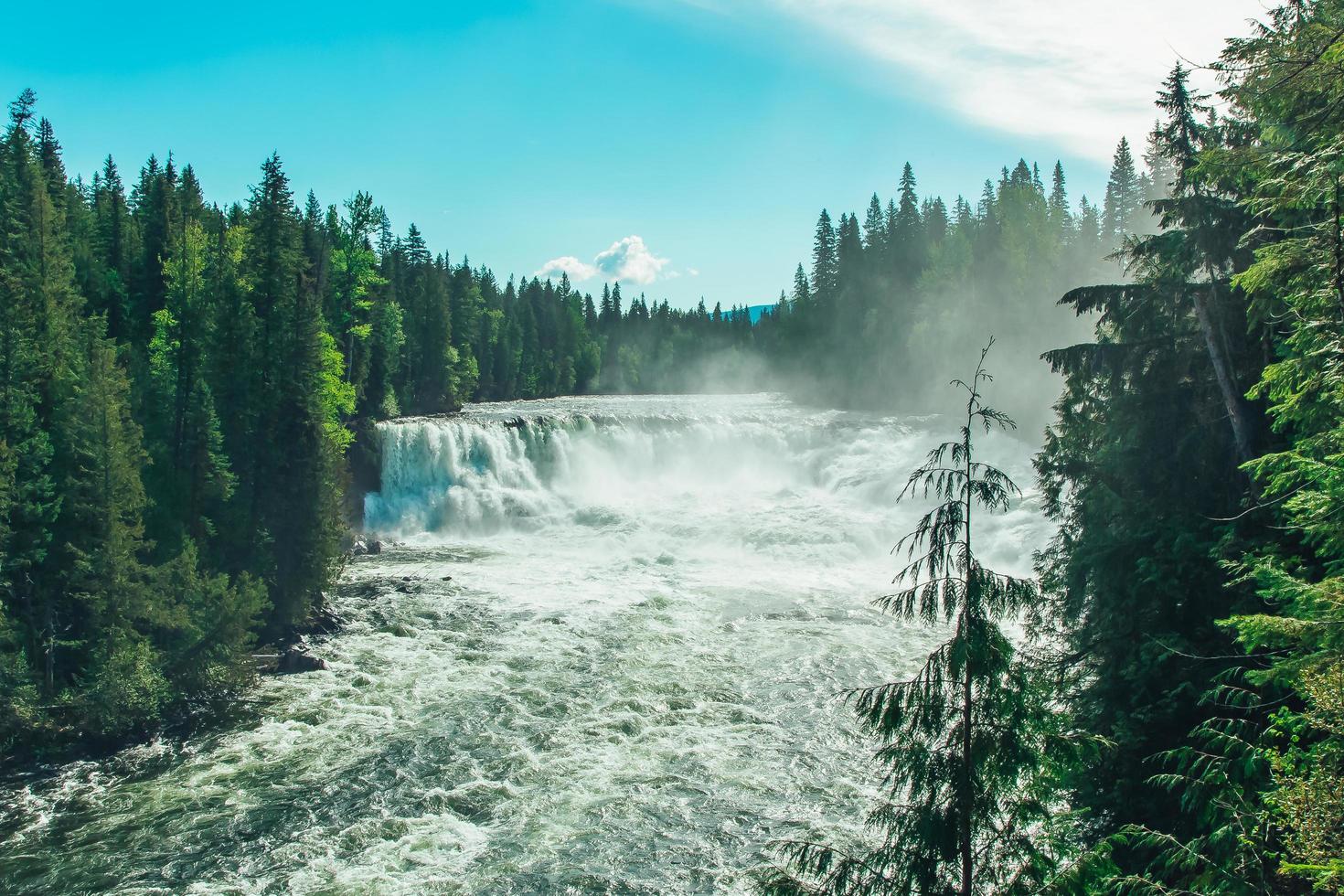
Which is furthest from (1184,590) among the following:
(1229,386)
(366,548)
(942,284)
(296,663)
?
(942,284)

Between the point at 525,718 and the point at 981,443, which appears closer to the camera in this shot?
the point at 525,718

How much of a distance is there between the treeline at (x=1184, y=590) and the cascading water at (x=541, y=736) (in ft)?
9.30

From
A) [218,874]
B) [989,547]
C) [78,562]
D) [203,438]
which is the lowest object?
[218,874]

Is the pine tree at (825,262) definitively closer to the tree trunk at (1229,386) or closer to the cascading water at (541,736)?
the cascading water at (541,736)


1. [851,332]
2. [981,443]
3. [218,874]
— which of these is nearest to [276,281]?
[218,874]

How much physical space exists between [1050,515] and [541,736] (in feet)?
37.4

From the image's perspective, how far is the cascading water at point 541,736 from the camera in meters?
12.6

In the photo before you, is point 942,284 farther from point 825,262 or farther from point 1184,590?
point 1184,590

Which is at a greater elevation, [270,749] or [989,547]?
[989,547]

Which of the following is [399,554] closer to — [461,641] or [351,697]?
[461,641]

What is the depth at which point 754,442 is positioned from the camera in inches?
1874

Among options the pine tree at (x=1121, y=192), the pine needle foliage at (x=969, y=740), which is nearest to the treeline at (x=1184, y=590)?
the pine needle foliage at (x=969, y=740)

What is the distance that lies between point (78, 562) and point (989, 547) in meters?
27.6

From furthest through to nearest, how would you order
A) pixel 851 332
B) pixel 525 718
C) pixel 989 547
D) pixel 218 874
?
1. pixel 851 332
2. pixel 989 547
3. pixel 525 718
4. pixel 218 874
